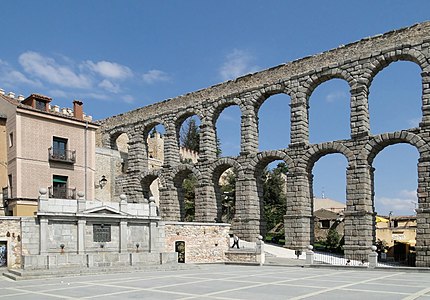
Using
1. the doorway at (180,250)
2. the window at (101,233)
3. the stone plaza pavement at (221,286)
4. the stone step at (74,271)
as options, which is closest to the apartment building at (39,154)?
the window at (101,233)

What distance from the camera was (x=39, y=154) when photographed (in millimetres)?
32969

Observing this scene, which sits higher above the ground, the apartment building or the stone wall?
the apartment building

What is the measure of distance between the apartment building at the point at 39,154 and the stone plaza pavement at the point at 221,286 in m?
10.5

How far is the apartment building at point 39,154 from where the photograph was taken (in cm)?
3206

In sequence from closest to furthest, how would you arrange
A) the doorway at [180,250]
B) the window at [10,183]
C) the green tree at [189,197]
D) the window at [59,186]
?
the doorway at [180,250] < the window at [10,183] < the window at [59,186] < the green tree at [189,197]

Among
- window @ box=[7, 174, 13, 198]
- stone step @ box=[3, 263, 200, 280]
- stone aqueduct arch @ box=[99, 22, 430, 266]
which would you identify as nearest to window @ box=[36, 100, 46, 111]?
window @ box=[7, 174, 13, 198]

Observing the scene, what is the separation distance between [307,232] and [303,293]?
62.7ft

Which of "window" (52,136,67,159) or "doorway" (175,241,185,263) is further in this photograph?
"window" (52,136,67,159)

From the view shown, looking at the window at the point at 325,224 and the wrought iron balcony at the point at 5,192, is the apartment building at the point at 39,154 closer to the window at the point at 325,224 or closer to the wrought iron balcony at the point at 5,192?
the wrought iron balcony at the point at 5,192

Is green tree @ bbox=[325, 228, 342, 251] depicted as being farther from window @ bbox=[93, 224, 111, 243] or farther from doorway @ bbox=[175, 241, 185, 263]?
window @ bbox=[93, 224, 111, 243]

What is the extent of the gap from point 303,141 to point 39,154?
57.7 feet

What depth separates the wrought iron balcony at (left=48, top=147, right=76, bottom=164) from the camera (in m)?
33.5

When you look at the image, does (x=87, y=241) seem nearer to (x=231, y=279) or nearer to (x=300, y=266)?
(x=231, y=279)

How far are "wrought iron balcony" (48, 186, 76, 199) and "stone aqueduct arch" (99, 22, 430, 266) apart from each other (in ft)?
36.6
